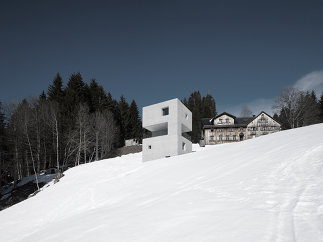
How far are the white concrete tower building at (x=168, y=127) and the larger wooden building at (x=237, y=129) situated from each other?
19.4m

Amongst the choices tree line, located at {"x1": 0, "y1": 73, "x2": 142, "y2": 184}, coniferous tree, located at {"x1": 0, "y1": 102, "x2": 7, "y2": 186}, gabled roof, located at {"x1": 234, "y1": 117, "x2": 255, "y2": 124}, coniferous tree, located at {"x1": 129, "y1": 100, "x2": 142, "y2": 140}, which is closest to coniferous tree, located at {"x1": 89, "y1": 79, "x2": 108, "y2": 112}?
tree line, located at {"x1": 0, "y1": 73, "x2": 142, "y2": 184}

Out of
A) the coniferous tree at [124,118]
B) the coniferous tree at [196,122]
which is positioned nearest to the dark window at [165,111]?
the coniferous tree at [124,118]

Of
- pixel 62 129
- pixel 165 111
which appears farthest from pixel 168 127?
pixel 62 129

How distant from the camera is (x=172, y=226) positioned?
4.60 metres

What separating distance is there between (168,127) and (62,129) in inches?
864

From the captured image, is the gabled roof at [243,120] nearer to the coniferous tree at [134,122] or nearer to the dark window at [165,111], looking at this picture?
the coniferous tree at [134,122]

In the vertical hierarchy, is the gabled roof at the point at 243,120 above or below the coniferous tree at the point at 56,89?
below

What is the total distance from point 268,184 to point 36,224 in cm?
1004

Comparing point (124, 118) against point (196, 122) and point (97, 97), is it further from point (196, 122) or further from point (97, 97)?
point (196, 122)

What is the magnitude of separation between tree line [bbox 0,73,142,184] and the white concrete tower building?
38.4 feet

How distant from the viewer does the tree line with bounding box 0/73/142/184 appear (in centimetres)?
2617

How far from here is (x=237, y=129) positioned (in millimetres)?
46344

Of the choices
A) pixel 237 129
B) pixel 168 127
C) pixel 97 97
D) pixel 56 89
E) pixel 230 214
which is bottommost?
pixel 230 214

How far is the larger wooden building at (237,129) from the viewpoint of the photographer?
148ft
